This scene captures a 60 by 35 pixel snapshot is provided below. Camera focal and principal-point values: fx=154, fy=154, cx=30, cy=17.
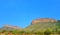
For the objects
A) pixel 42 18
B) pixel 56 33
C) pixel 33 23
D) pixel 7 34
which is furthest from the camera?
pixel 42 18

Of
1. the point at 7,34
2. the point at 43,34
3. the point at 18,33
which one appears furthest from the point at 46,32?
the point at 7,34

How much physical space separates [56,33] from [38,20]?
12856 mm

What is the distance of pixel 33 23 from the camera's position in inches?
1107

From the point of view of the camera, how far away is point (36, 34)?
619 inches

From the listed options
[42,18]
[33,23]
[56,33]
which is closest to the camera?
[56,33]

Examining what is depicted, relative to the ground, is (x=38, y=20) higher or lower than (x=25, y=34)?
higher

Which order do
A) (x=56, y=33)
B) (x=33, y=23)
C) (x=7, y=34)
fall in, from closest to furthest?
(x=7, y=34) < (x=56, y=33) < (x=33, y=23)

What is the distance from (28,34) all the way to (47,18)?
14525mm

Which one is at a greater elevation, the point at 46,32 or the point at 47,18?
the point at 47,18

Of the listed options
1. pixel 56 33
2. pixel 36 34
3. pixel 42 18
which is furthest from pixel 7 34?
pixel 42 18

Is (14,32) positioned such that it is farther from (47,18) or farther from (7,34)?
(47,18)

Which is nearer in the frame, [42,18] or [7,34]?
[7,34]

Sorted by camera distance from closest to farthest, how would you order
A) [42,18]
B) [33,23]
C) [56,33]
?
[56,33], [33,23], [42,18]

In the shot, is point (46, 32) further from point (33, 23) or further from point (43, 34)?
point (33, 23)
